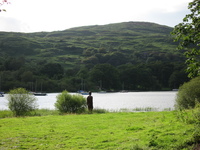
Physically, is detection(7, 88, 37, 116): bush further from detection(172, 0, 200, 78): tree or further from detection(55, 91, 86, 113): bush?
detection(172, 0, 200, 78): tree

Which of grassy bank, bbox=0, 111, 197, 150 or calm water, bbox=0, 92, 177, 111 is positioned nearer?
grassy bank, bbox=0, 111, 197, 150

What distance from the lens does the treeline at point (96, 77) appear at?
160 meters

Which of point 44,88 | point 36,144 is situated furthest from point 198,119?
point 44,88

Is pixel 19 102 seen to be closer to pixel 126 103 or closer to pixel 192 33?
pixel 192 33

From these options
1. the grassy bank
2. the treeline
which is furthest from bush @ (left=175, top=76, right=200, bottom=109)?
the treeline

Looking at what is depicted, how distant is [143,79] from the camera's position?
179125 mm

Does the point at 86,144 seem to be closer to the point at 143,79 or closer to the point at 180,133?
the point at 180,133

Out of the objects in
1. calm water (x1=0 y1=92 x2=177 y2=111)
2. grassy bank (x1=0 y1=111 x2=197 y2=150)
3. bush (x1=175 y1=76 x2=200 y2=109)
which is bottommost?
calm water (x1=0 y1=92 x2=177 y2=111)

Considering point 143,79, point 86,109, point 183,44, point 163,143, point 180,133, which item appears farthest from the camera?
point 143,79

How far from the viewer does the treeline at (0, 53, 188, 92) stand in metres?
160

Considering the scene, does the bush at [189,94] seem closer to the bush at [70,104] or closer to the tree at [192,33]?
the bush at [70,104]

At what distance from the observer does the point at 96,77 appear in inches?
6944

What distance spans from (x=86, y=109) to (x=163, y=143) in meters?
22.8

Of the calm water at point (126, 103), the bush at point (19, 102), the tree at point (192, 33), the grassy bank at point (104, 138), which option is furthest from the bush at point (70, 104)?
the tree at point (192, 33)
